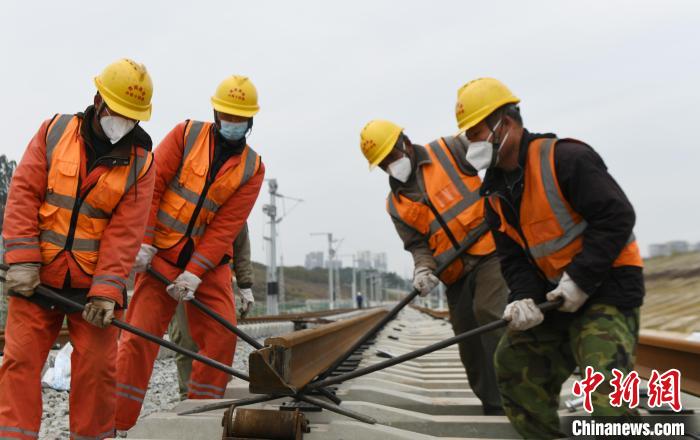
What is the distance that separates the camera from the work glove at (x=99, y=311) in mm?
3117

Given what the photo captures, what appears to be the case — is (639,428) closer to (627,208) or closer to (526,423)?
(526,423)

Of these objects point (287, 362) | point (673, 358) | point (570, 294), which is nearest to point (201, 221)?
point (287, 362)

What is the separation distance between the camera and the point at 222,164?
168 inches

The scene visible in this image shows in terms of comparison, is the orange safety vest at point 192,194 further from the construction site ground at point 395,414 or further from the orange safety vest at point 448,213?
the orange safety vest at point 448,213

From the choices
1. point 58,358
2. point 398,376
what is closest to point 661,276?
point 398,376

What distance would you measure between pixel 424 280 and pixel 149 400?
7.80 feet

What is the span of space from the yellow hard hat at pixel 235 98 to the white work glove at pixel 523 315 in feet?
7.09

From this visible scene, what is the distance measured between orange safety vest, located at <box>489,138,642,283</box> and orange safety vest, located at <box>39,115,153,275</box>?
1999mm

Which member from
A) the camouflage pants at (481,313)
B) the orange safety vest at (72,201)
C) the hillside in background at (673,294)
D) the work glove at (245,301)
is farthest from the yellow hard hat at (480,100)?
the hillside in background at (673,294)

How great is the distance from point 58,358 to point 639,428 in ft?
13.4

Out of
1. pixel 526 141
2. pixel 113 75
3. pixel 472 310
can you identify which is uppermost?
pixel 113 75

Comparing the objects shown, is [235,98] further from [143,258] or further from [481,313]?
A: [481,313]

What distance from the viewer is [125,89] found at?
3.29m

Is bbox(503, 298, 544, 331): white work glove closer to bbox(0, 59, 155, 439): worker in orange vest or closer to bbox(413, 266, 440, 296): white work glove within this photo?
bbox(413, 266, 440, 296): white work glove
